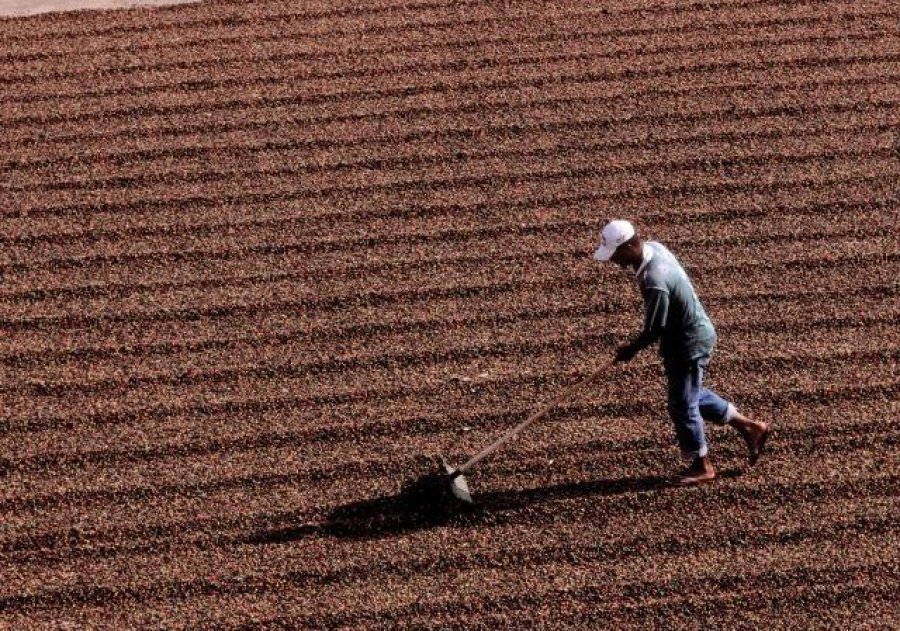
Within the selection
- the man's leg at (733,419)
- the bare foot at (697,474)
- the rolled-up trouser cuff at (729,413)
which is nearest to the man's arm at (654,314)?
the man's leg at (733,419)

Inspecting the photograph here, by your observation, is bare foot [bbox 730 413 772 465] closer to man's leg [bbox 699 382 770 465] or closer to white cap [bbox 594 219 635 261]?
man's leg [bbox 699 382 770 465]

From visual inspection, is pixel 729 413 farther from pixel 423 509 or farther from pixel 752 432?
pixel 423 509

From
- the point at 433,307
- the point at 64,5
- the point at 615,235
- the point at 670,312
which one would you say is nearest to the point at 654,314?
the point at 670,312

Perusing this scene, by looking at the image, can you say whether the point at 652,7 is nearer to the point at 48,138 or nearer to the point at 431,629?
the point at 48,138

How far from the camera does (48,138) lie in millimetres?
6590

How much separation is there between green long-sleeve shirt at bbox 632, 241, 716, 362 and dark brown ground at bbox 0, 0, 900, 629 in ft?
2.26

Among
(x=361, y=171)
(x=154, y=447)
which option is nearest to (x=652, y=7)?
(x=361, y=171)

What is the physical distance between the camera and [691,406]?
4699 mm

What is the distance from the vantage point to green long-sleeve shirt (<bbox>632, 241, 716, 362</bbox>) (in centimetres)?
446

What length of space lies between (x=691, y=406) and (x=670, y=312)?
46 centimetres

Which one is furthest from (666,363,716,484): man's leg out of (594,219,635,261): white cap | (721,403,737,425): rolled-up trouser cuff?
(594,219,635,261): white cap

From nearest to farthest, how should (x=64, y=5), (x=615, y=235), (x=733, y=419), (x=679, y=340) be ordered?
(x=615, y=235)
(x=679, y=340)
(x=733, y=419)
(x=64, y=5)

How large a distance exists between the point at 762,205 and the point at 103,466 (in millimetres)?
3783

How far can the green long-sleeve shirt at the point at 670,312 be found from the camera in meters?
4.46
